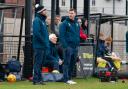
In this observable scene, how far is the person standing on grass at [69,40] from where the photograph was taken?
1574 cm

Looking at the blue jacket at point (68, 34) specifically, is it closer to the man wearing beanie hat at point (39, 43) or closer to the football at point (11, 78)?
the man wearing beanie hat at point (39, 43)

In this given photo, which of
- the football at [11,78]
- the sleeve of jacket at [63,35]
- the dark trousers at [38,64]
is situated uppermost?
the sleeve of jacket at [63,35]

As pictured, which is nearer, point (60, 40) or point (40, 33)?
→ point (40, 33)

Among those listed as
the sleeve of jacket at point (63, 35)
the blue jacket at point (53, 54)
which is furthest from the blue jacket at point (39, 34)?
the blue jacket at point (53, 54)

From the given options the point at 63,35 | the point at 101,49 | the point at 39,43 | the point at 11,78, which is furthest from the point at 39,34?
the point at 101,49

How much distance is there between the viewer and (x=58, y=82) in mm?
16484

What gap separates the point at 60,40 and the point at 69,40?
1.01 ft

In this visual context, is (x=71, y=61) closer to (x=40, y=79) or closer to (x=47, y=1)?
(x=40, y=79)

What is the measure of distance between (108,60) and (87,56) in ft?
4.89

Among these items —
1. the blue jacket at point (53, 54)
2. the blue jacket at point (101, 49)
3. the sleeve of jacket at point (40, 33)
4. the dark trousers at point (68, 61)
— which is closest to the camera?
the sleeve of jacket at point (40, 33)

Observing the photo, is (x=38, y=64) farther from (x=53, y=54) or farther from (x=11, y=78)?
(x=53, y=54)

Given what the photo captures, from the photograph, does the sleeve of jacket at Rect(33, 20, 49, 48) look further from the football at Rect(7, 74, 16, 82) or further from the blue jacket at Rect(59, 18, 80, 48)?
the football at Rect(7, 74, 16, 82)

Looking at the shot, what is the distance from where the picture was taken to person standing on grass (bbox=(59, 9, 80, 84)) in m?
15.7

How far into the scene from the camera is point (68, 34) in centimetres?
1595
